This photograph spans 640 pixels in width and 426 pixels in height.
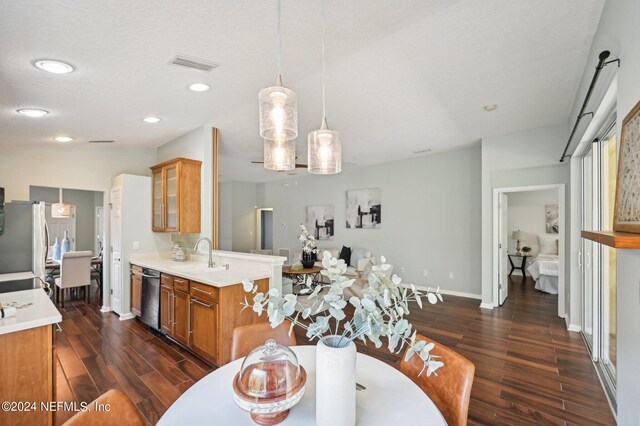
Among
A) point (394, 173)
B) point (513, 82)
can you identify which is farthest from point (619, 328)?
point (394, 173)

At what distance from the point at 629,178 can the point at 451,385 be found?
129 centimetres

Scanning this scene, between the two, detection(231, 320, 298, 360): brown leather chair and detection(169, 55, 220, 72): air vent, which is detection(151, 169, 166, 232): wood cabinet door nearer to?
detection(169, 55, 220, 72): air vent

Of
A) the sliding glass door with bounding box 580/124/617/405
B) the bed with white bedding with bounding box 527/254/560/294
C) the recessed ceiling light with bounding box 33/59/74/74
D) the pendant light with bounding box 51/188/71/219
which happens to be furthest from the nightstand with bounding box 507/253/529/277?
the pendant light with bounding box 51/188/71/219

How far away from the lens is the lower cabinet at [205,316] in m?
2.88

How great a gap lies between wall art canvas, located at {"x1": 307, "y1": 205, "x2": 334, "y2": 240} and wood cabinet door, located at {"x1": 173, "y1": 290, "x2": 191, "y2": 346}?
4.73m

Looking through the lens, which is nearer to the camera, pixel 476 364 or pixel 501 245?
pixel 476 364

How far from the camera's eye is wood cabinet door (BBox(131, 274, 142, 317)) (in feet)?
13.7

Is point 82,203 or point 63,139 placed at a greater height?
point 63,139

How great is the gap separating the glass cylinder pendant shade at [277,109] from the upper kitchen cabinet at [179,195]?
108 inches

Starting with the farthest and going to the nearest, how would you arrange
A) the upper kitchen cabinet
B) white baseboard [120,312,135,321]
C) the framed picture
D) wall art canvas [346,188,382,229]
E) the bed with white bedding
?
wall art canvas [346,188,382,229] < the bed with white bedding < white baseboard [120,312,135,321] < the upper kitchen cabinet < the framed picture

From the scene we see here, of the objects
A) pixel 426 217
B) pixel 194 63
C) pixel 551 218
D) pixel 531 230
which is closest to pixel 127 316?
pixel 194 63

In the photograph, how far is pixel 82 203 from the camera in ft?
16.2

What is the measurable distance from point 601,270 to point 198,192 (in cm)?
467

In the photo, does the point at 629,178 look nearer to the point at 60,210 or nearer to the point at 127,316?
the point at 127,316
